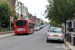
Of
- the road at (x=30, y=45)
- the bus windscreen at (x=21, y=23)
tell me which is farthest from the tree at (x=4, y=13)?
the road at (x=30, y=45)

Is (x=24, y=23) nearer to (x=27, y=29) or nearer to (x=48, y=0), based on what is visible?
(x=27, y=29)

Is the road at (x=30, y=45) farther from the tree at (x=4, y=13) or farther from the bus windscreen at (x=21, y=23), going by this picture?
the tree at (x=4, y=13)

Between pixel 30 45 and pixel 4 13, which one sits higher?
pixel 4 13

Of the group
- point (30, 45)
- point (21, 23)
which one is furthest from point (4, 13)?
point (30, 45)

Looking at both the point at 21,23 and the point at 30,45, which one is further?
the point at 21,23

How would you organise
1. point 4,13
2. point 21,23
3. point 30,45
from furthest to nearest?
1. point 4,13
2. point 21,23
3. point 30,45

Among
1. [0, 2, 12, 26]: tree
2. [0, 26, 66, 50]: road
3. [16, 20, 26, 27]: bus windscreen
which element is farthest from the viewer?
[0, 2, 12, 26]: tree

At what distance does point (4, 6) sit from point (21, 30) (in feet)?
29.6

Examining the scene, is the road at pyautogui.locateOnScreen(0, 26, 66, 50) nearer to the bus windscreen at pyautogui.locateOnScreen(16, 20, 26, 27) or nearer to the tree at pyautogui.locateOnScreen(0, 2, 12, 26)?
the bus windscreen at pyautogui.locateOnScreen(16, 20, 26, 27)

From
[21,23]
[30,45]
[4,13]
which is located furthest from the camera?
[4,13]

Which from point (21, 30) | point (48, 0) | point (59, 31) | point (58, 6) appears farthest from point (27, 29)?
point (59, 31)

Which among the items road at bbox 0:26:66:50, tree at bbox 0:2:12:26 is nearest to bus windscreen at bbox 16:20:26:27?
tree at bbox 0:2:12:26

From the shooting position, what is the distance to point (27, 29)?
2139cm

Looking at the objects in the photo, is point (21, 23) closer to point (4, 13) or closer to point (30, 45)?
point (4, 13)
